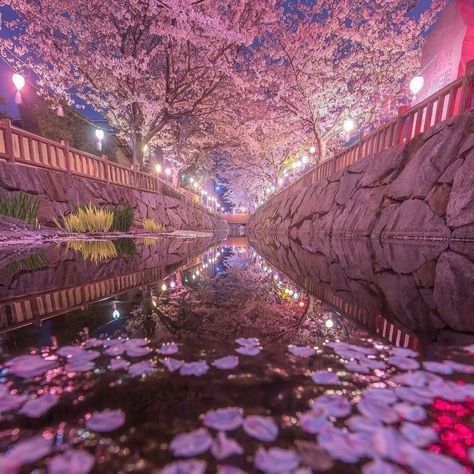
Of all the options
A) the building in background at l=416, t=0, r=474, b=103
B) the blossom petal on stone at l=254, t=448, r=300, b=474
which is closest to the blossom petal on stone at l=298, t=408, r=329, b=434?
the blossom petal on stone at l=254, t=448, r=300, b=474

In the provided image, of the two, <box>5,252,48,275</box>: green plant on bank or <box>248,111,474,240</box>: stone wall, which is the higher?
<box>248,111,474,240</box>: stone wall

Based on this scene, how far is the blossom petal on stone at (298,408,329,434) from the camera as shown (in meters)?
0.82

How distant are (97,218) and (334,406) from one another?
778 centimetres

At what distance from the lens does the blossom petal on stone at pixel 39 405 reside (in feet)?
2.92

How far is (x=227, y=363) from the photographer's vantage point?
1.24 metres

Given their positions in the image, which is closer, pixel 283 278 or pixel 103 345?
pixel 103 345

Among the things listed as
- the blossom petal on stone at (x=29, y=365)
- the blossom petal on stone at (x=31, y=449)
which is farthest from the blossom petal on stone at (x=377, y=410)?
the blossom petal on stone at (x=29, y=365)

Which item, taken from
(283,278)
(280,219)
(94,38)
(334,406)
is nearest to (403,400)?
(334,406)

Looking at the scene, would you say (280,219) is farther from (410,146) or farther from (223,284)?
(223,284)

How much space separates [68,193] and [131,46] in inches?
336

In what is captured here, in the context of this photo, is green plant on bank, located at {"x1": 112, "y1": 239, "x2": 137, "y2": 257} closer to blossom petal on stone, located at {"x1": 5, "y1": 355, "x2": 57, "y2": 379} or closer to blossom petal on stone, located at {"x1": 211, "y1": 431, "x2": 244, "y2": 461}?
blossom petal on stone, located at {"x1": 5, "y1": 355, "x2": 57, "y2": 379}

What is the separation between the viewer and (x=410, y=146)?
23.2ft

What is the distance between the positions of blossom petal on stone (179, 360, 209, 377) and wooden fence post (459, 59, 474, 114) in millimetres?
6995

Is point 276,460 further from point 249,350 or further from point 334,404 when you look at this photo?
point 249,350
